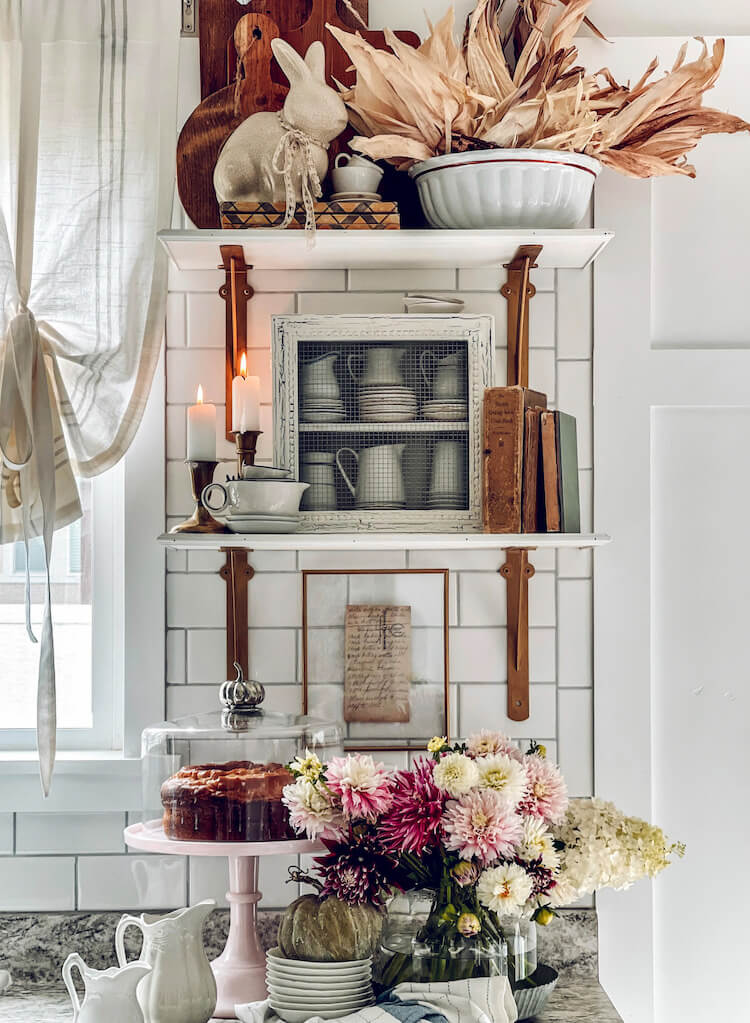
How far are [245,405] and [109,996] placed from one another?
2.57 feet

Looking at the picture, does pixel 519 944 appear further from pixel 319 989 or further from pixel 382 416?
pixel 382 416

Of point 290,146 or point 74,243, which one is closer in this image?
point 290,146

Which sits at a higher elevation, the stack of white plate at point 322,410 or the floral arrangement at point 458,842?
the stack of white plate at point 322,410

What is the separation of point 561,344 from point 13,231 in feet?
2.82

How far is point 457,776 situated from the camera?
1333 millimetres

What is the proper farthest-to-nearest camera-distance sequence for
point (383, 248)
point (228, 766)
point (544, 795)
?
point (383, 248) < point (228, 766) < point (544, 795)

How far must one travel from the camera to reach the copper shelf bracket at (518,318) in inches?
67.3

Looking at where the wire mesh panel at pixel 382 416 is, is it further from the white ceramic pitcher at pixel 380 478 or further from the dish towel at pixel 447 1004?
the dish towel at pixel 447 1004

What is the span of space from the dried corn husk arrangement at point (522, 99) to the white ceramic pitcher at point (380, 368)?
27 centimetres

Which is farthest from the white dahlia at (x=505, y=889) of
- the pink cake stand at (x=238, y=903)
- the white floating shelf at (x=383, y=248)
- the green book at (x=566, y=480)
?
the white floating shelf at (x=383, y=248)

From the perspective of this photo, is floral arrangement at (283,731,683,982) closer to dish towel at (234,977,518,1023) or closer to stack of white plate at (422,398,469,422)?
dish towel at (234,977,518,1023)

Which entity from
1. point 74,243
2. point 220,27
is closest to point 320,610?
point 74,243

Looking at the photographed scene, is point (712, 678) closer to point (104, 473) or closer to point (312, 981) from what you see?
point (312, 981)

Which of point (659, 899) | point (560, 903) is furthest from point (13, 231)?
point (659, 899)
